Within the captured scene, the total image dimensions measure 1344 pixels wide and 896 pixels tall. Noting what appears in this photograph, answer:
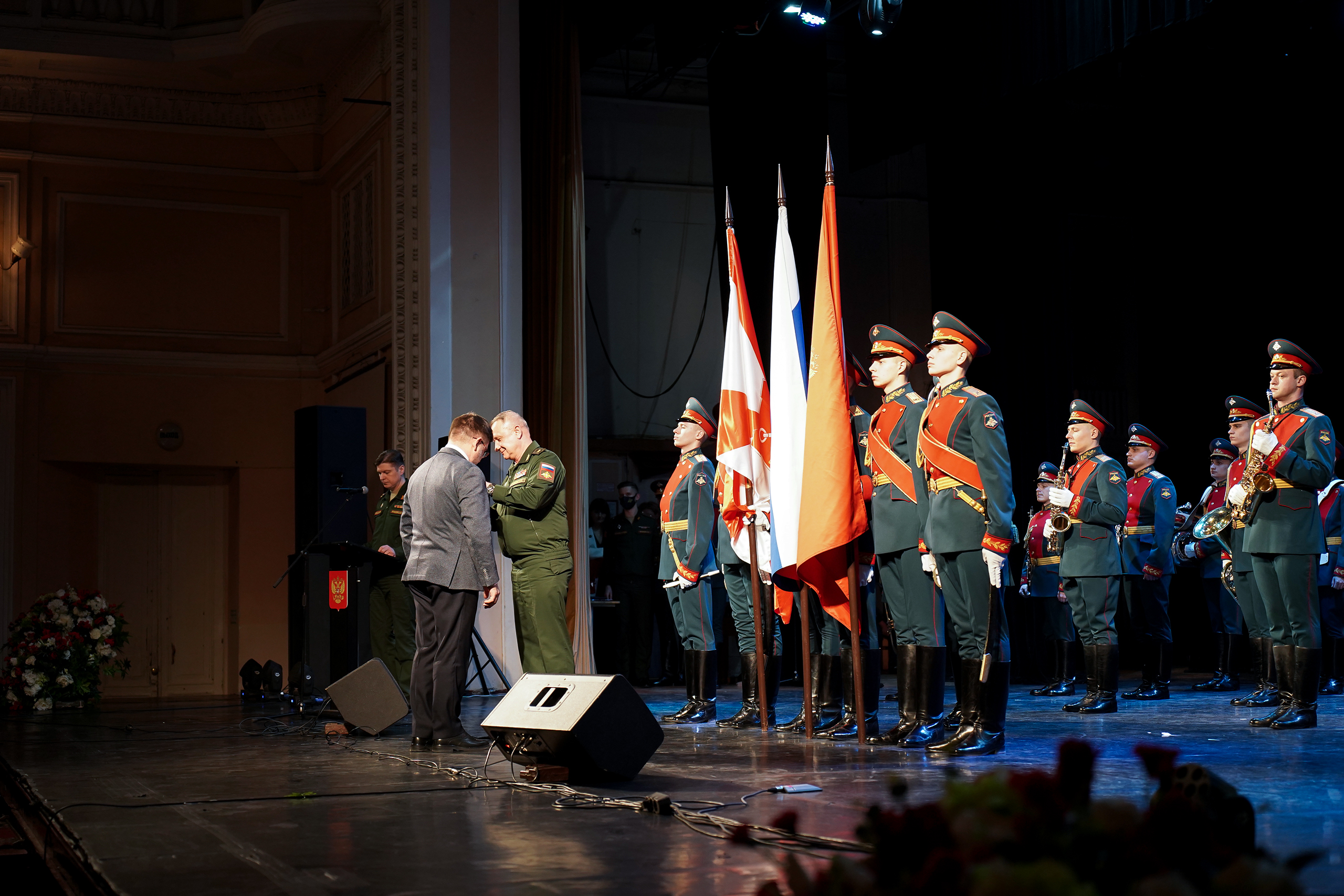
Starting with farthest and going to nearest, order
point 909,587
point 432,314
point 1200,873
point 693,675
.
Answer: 1. point 432,314
2. point 693,675
3. point 909,587
4. point 1200,873

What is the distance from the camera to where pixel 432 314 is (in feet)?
28.6

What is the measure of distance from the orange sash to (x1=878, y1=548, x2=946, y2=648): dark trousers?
0.81ft

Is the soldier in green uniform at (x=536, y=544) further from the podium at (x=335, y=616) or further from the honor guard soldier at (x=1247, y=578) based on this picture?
the honor guard soldier at (x=1247, y=578)

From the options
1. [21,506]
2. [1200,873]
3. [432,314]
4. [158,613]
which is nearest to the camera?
[1200,873]

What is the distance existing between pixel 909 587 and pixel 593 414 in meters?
7.47

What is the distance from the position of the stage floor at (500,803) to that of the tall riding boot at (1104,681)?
0.42 meters

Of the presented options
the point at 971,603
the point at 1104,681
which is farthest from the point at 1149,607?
the point at 971,603

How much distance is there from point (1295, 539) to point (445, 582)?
11.5 ft

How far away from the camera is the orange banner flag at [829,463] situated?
4.95 metres

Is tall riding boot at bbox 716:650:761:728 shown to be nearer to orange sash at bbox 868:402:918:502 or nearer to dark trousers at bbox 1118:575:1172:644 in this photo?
orange sash at bbox 868:402:918:502

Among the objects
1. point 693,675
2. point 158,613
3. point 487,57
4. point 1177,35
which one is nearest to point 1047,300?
point 1177,35

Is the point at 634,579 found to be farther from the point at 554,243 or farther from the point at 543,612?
the point at 543,612

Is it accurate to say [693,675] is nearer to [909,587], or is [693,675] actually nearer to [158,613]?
[909,587]

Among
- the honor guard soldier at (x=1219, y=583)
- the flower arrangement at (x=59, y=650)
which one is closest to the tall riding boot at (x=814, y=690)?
the honor guard soldier at (x=1219, y=583)
